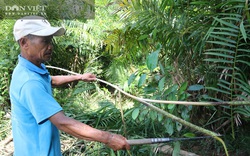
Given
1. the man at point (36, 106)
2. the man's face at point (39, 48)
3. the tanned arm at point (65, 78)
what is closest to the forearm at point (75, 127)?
the man at point (36, 106)

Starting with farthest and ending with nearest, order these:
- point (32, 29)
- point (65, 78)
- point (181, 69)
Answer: point (181, 69) < point (65, 78) < point (32, 29)

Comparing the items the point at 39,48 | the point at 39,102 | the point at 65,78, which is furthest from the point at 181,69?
the point at 39,102

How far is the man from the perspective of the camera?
56.8 inches

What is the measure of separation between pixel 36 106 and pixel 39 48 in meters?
0.36

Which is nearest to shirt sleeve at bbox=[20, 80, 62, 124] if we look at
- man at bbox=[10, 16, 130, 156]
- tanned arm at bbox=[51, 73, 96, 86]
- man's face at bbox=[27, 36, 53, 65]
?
man at bbox=[10, 16, 130, 156]

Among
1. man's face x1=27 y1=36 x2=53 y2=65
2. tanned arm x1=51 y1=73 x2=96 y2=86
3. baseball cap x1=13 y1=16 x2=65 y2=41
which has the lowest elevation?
tanned arm x1=51 y1=73 x2=96 y2=86

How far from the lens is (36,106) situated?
Result: 144cm

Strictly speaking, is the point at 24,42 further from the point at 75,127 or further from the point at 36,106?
the point at 75,127

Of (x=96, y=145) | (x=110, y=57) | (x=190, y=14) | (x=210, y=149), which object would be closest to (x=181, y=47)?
(x=190, y=14)

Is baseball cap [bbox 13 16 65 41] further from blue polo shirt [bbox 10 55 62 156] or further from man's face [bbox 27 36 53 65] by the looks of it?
blue polo shirt [bbox 10 55 62 156]

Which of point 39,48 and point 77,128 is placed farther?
point 39,48

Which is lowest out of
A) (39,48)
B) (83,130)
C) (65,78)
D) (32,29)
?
(83,130)

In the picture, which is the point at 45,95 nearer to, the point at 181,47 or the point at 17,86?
the point at 17,86

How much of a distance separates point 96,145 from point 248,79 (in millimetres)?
1515
